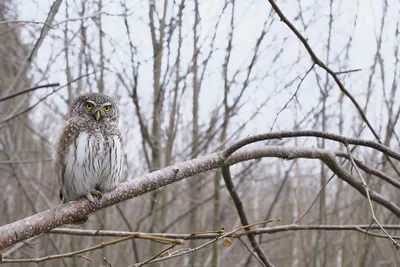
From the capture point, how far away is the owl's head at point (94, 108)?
2604mm

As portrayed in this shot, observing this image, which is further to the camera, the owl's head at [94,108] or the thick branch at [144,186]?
the owl's head at [94,108]

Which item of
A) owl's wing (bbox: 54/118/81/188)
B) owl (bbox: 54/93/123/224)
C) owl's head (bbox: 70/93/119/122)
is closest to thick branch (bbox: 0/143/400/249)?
owl (bbox: 54/93/123/224)

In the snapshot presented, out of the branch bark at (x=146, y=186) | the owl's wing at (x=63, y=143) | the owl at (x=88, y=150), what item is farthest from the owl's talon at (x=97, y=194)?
the owl's wing at (x=63, y=143)

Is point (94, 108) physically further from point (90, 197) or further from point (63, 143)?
point (90, 197)

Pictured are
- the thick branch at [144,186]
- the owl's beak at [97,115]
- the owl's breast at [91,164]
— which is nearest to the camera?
the thick branch at [144,186]

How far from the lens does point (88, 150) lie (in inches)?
98.1

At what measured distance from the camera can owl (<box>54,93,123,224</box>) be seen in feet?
8.12

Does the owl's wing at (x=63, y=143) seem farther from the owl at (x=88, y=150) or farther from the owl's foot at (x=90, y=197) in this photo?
the owl's foot at (x=90, y=197)

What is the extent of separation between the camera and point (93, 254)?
22.8ft

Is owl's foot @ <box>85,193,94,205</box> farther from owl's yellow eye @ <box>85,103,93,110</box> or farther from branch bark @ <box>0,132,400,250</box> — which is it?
owl's yellow eye @ <box>85,103,93,110</box>

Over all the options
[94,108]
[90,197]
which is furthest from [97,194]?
[94,108]

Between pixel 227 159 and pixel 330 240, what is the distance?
11.0 ft

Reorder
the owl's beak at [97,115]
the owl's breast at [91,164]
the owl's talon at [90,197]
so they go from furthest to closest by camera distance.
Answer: the owl's beak at [97,115] < the owl's breast at [91,164] < the owl's talon at [90,197]

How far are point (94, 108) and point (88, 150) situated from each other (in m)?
0.27
